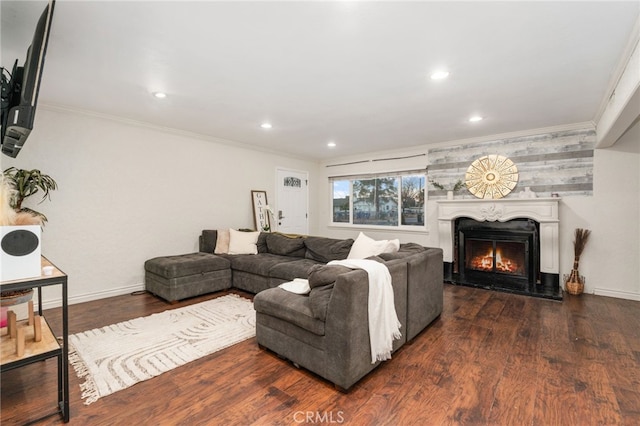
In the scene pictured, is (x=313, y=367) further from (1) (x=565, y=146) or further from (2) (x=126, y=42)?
(1) (x=565, y=146)

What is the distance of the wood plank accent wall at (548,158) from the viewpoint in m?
4.26

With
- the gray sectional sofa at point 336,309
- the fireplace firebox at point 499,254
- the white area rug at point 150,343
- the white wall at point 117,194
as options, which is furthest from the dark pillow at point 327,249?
the fireplace firebox at point 499,254

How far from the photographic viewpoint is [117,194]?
404 centimetres

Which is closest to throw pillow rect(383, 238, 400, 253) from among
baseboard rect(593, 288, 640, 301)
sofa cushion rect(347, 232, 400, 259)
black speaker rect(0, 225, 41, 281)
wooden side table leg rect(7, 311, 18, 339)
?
sofa cushion rect(347, 232, 400, 259)

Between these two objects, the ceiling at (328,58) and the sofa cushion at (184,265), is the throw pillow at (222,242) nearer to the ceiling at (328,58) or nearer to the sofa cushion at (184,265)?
the sofa cushion at (184,265)

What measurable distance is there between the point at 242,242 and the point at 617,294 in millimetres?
5487

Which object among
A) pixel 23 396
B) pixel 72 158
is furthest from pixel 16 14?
pixel 23 396

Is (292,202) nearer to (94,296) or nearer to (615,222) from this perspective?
(94,296)

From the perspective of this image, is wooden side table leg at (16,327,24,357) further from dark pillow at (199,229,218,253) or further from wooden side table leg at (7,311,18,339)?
dark pillow at (199,229,218,253)

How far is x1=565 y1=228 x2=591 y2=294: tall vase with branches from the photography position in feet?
13.6

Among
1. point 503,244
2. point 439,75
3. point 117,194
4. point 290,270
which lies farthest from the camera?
point 503,244

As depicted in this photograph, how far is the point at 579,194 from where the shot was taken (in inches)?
170

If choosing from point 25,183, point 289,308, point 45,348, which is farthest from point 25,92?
point 289,308

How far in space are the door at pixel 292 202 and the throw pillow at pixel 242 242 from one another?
152cm
